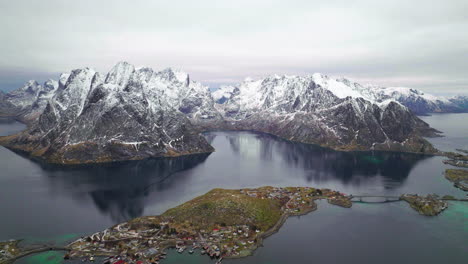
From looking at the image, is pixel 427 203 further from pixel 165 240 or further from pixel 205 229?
pixel 165 240

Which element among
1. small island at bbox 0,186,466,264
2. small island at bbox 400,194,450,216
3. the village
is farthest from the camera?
small island at bbox 400,194,450,216

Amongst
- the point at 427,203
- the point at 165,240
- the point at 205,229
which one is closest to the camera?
the point at 165,240

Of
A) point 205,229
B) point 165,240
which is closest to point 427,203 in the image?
point 205,229

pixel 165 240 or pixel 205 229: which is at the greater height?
pixel 205 229

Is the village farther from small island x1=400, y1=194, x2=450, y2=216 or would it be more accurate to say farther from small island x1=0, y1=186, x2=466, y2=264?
small island x1=400, y1=194, x2=450, y2=216

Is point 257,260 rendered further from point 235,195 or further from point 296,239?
point 235,195

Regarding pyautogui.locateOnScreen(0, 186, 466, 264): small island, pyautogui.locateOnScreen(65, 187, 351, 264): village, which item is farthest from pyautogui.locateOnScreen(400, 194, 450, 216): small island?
pyautogui.locateOnScreen(65, 187, 351, 264): village

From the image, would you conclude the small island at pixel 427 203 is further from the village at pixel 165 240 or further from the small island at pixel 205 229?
the village at pixel 165 240

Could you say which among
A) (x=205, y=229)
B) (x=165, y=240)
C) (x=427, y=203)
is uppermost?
(x=205, y=229)
